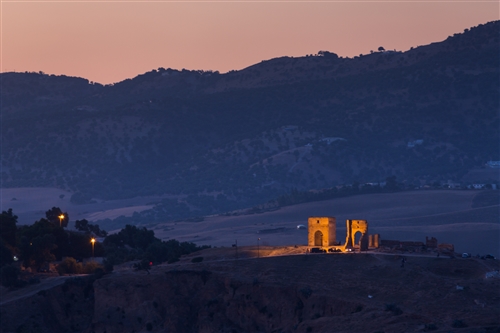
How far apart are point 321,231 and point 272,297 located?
36.4 ft

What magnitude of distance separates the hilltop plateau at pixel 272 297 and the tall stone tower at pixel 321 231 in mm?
2766

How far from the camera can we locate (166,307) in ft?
224

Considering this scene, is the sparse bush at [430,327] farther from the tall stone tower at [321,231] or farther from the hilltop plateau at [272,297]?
the tall stone tower at [321,231]

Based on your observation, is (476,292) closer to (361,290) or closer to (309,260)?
(361,290)

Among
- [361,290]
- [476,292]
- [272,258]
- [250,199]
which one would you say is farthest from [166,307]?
[250,199]

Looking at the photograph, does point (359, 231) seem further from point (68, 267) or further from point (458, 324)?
point (68, 267)

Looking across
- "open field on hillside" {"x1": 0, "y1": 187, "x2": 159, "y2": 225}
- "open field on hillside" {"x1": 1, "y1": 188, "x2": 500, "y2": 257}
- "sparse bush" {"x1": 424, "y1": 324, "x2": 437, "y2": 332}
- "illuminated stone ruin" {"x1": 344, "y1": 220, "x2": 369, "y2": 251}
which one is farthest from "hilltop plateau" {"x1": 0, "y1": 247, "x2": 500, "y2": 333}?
"open field on hillside" {"x1": 0, "y1": 187, "x2": 159, "y2": 225}

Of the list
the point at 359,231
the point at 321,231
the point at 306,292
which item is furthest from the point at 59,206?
the point at 306,292

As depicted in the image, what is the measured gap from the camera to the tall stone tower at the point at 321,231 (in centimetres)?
7425

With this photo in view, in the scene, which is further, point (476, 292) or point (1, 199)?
point (1, 199)

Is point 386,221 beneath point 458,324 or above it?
beneath

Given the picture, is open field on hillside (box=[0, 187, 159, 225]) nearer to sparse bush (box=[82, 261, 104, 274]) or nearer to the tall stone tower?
sparse bush (box=[82, 261, 104, 274])

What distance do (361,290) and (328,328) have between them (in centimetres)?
592

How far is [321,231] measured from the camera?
245 ft
